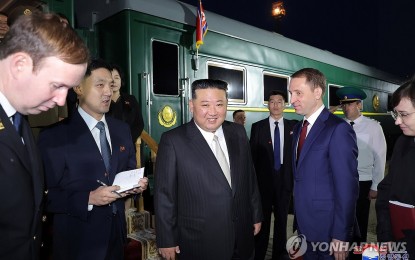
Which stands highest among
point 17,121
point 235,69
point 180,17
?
point 180,17

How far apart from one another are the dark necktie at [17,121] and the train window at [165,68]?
3154 mm

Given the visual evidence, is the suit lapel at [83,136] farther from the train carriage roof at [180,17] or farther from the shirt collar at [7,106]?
the train carriage roof at [180,17]

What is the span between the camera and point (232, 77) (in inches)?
217

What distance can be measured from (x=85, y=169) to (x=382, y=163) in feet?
11.7

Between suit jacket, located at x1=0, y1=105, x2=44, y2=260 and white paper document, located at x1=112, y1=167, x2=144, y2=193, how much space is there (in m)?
0.58

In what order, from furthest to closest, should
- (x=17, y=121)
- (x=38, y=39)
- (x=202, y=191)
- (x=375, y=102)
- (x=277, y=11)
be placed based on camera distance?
(x=277, y=11), (x=375, y=102), (x=202, y=191), (x=17, y=121), (x=38, y=39)

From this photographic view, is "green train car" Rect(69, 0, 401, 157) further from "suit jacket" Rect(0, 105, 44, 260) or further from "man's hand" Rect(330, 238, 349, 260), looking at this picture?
"suit jacket" Rect(0, 105, 44, 260)

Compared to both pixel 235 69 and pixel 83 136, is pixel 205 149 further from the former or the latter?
pixel 235 69

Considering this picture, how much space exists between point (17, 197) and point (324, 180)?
206cm

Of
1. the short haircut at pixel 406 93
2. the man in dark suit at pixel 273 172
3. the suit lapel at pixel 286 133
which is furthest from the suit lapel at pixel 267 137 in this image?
the short haircut at pixel 406 93

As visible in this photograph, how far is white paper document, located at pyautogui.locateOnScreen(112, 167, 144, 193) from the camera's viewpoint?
5.88 ft

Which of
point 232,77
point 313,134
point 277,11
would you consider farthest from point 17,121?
point 277,11

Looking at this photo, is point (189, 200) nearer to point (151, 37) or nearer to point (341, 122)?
point (341, 122)

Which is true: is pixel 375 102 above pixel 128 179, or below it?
above
